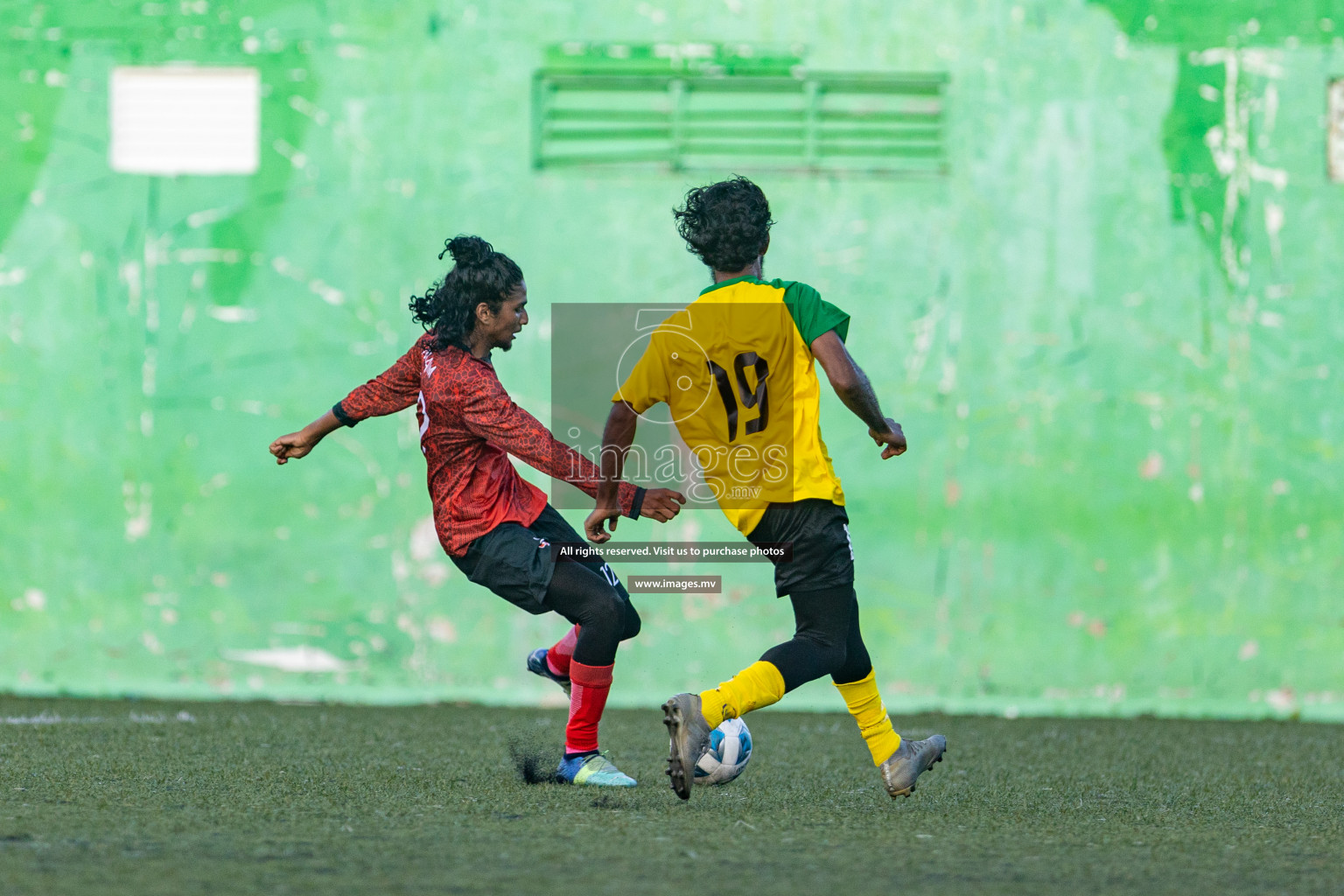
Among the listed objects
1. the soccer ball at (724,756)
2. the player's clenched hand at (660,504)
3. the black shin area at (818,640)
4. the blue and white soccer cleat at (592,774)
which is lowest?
the blue and white soccer cleat at (592,774)

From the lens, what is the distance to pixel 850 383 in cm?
402

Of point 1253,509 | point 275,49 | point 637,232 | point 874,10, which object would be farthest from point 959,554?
point 275,49

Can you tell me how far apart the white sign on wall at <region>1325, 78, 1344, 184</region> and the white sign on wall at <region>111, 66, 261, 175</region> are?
17.9ft

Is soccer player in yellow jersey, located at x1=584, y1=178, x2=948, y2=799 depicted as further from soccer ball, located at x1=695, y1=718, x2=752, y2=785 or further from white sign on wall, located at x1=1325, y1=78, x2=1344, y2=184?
white sign on wall, located at x1=1325, y1=78, x2=1344, y2=184

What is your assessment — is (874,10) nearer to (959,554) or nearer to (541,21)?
(541,21)

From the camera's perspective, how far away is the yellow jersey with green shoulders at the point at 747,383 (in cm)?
411

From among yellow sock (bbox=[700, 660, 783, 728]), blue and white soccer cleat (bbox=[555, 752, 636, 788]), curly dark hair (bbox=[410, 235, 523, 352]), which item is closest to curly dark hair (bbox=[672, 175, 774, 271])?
curly dark hair (bbox=[410, 235, 523, 352])

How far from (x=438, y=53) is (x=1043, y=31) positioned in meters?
3.09

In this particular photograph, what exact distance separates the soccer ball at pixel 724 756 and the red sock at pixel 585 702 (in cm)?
36

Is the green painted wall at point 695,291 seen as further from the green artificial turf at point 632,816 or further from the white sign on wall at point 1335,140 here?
the green artificial turf at point 632,816

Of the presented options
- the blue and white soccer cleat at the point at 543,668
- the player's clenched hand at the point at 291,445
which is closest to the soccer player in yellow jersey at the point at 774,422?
the blue and white soccer cleat at the point at 543,668

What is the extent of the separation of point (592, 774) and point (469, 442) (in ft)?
3.54

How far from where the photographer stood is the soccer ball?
4.33 m

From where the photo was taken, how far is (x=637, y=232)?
749 centimetres
